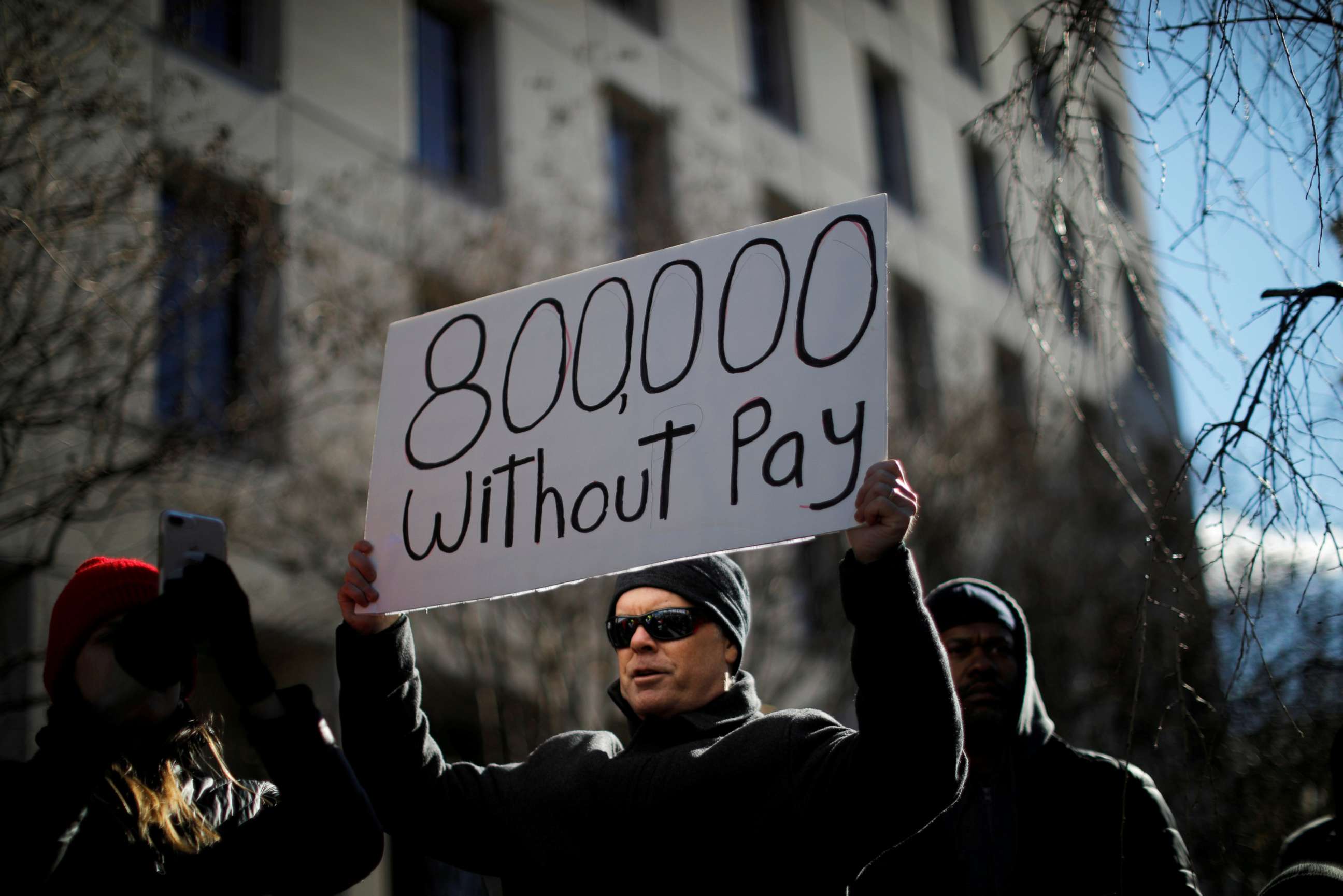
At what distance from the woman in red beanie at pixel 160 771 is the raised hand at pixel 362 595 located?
381 millimetres

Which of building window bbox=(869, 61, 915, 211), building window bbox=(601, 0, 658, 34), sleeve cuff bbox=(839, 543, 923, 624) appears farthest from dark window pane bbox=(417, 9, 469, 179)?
sleeve cuff bbox=(839, 543, 923, 624)

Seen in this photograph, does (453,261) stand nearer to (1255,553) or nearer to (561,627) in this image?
(561,627)

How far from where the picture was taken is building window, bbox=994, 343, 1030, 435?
1345 cm

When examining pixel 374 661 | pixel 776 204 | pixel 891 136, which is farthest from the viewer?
pixel 891 136

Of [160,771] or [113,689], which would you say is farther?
[160,771]

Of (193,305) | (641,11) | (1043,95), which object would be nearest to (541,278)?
(193,305)

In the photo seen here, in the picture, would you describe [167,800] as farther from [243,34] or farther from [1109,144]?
[243,34]

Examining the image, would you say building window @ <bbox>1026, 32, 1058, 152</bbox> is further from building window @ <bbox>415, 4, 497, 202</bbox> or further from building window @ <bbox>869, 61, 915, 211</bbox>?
building window @ <bbox>869, 61, 915, 211</bbox>

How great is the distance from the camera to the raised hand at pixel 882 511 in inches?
89.4

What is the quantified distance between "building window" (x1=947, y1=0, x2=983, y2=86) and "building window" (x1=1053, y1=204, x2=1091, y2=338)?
69.7 ft

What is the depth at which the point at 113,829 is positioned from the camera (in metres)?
2.32

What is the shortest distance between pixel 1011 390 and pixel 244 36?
429 inches

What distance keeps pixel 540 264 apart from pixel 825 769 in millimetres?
8036

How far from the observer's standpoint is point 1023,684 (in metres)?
3.45
